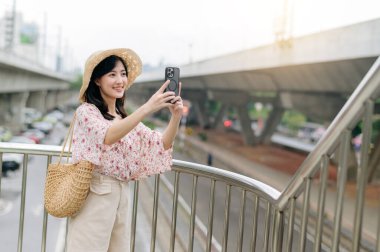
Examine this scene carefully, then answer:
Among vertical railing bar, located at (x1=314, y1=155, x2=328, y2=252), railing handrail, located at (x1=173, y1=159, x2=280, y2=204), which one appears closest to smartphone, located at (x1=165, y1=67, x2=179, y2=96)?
railing handrail, located at (x1=173, y1=159, x2=280, y2=204)

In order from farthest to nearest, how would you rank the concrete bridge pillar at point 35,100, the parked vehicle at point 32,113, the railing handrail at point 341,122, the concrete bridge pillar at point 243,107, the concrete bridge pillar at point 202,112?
1. the concrete bridge pillar at point 35,100
2. the parked vehicle at point 32,113
3. the concrete bridge pillar at point 202,112
4. the concrete bridge pillar at point 243,107
5. the railing handrail at point 341,122

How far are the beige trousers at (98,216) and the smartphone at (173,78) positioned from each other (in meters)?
0.52

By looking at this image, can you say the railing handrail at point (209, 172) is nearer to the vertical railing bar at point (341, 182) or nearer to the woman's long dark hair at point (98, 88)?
the vertical railing bar at point (341, 182)

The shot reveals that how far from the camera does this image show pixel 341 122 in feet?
5.18

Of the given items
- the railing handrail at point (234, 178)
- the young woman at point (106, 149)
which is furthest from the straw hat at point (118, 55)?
the railing handrail at point (234, 178)

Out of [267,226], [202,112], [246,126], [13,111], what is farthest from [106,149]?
[202,112]

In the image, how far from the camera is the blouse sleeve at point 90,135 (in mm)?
2105

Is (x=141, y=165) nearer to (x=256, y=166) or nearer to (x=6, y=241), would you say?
(x=6, y=241)

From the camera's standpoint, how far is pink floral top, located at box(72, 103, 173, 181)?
2131 mm

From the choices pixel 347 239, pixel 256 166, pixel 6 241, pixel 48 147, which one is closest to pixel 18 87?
pixel 256 166

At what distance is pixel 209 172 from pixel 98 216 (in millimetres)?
751

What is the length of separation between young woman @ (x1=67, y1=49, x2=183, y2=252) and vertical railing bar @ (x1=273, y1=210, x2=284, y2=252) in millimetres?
649

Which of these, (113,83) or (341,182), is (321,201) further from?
(113,83)

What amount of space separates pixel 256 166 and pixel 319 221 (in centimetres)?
2203
